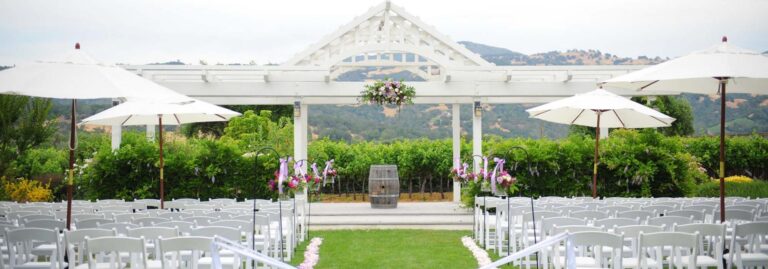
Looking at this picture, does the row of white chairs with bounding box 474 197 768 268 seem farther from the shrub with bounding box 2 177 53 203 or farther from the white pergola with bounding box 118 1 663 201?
the shrub with bounding box 2 177 53 203

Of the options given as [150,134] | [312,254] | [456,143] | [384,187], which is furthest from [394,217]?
[150,134]

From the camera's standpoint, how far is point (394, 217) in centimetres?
1513

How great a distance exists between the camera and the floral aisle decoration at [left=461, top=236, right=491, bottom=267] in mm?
9503

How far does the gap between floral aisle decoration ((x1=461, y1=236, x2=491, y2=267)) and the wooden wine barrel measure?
186 inches

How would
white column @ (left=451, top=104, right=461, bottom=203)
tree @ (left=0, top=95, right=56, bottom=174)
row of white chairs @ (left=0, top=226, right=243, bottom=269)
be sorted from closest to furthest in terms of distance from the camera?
1. row of white chairs @ (left=0, top=226, right=243, bottom=269)
2. tree @ (left=0, top=95, right=56, bottom=174)
3. white column @ (left=451, top=104, right=461, bottom=203)

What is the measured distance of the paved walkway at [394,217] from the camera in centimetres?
1423

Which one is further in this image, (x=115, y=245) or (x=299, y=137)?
(x=299, y=137)

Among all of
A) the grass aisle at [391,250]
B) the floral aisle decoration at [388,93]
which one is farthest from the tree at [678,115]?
the grass aisle at [391,250]

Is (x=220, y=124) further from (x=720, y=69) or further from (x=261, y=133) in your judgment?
(x=720, y=69)

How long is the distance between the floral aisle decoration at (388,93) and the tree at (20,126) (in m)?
7.46

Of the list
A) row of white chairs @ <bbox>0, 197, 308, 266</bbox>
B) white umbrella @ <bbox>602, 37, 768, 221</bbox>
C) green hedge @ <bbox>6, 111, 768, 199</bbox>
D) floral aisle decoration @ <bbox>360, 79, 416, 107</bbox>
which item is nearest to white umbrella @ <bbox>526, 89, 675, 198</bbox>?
green hedge @ <bbox>6, 111, 768, 199</bbox>

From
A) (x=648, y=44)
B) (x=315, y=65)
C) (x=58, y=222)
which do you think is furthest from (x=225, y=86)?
(x=648, y=44)

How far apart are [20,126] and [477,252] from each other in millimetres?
11844

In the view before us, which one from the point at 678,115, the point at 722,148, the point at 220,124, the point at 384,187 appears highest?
the point at 678,115
